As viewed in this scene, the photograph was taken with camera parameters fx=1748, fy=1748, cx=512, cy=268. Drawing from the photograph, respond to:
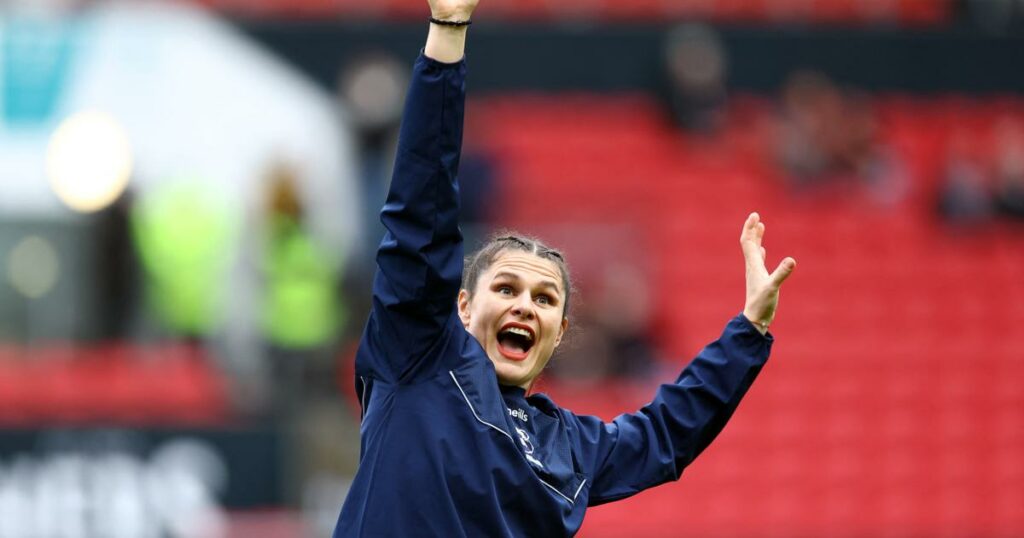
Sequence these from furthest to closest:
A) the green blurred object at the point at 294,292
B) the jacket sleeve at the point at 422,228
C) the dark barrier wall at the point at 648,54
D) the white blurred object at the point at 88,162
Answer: the dark barrier wall at the point at 648,54
the white blurred object at the point at 88,162
the green blurred object at the point at 294,292
the jacket sleeve at the point at 422,228

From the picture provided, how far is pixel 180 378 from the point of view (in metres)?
10.5

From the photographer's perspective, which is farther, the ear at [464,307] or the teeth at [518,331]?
the ear at [464,307]

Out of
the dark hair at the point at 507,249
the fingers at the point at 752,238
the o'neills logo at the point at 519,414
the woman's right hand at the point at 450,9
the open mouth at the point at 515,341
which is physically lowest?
the o'neills logo at the point at 519,414

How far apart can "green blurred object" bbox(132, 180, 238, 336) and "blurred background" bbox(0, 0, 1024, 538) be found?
0.02 m

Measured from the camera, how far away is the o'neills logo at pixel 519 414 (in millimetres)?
3749

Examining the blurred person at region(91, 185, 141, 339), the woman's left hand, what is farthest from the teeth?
the blurred person at region(91, 185, 141, 339)

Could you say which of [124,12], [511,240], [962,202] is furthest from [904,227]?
[511,240]

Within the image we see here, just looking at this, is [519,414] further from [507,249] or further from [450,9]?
[450,9]

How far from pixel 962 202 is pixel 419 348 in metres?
9.62

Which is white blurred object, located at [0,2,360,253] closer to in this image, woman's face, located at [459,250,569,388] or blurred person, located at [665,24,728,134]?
blurred person, located at [665,24,728,134]

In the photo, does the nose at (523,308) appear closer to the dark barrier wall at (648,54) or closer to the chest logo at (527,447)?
the chest logo at (527,447)

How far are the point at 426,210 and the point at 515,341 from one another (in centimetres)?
56

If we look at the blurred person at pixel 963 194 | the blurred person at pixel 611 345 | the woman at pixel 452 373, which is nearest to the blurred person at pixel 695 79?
the blurred person at pixel 963 194

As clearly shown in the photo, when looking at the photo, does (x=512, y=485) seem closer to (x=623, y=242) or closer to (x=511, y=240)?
(x=511, y=240)
